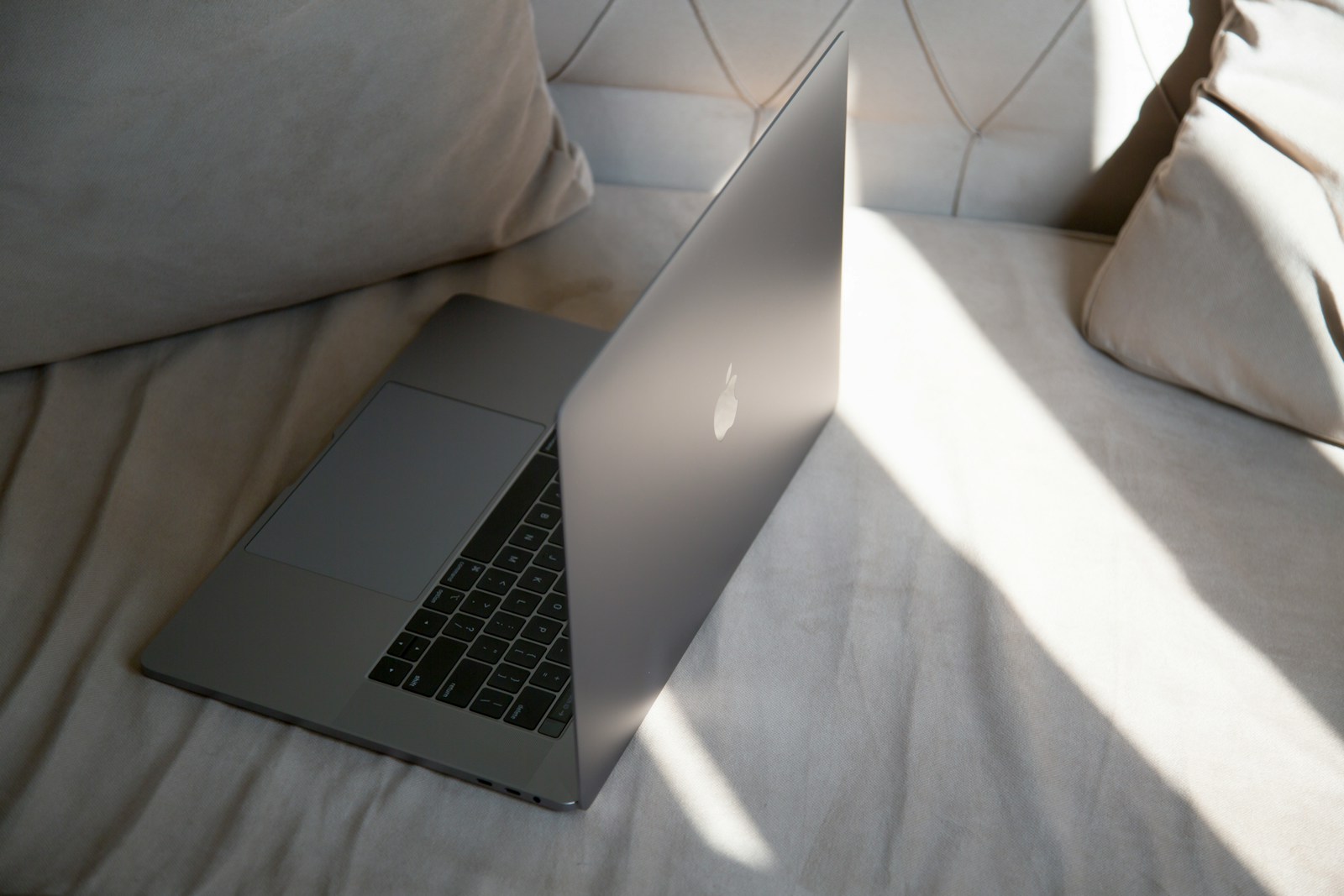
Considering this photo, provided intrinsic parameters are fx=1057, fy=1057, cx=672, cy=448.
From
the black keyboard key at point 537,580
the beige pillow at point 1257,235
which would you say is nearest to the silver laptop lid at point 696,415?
the black keyboard key at point 537,580

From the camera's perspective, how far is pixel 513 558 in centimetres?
82

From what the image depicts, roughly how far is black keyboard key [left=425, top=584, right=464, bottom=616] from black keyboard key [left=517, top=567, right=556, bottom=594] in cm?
5

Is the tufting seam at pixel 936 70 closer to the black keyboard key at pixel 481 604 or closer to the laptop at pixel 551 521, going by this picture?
the laptop at pixel 551 521

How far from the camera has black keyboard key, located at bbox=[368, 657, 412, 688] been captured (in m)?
0.77

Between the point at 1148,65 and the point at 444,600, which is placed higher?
the point at 1148,65

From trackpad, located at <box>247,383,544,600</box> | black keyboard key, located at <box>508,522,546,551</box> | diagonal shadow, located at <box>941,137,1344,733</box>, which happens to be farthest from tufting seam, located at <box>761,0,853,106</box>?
black keyboard key, located at <box>508,522,546,551</box>

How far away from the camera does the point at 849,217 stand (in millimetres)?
1190

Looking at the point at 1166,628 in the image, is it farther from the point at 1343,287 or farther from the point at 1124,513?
the point at 1343,287

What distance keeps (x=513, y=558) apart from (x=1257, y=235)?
682mm

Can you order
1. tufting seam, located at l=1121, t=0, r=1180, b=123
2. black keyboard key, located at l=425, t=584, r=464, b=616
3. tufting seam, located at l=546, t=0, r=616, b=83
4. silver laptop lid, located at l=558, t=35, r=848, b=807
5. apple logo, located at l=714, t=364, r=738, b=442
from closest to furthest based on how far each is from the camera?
silver laptop lid, located at l=558, t=35, r=848, b=807 → apple logo, located at l=714, t=364, r=738, b=442 → black keyboard key, located at l=425, t=584, r=464, b=616 → tufting seam, located at l=1121, t=0, r=1180, b=123 → tufting seam, located at l=546, t=0, r=616, b=83

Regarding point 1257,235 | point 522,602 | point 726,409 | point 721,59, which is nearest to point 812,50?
point 721,59

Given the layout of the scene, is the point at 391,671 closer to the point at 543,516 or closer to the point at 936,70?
the point at 543,516

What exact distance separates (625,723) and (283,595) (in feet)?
0.97

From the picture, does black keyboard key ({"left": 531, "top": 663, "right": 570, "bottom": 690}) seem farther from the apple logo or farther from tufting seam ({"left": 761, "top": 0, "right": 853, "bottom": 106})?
tufting seam ({"left": 761, "top": 0, "right": 853, "bottom": 106})
